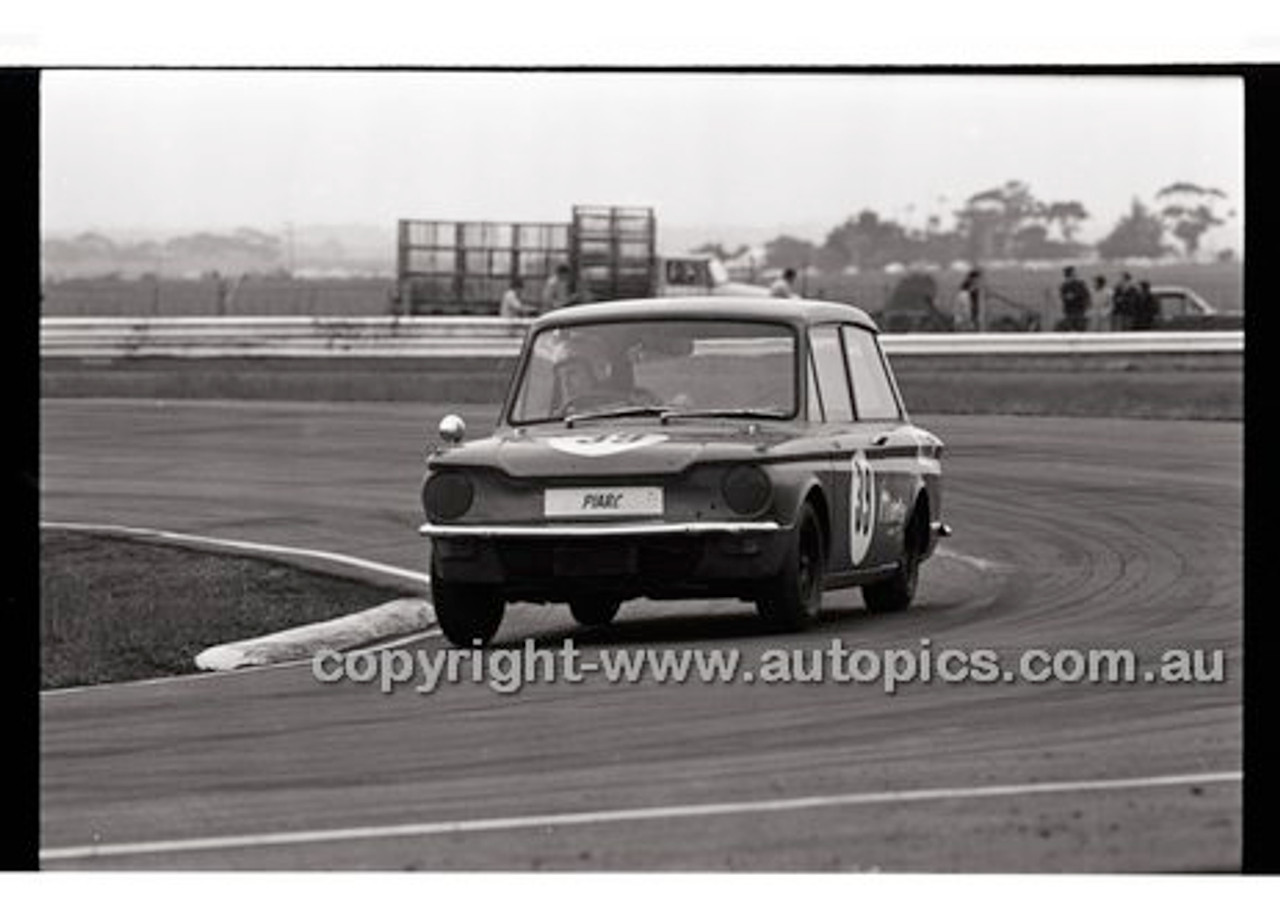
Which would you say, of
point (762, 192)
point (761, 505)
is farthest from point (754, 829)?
point (762, 192)

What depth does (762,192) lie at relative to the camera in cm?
1270

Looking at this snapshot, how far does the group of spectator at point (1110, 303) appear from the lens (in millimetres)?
13109

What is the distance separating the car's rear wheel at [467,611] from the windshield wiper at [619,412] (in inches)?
28.7

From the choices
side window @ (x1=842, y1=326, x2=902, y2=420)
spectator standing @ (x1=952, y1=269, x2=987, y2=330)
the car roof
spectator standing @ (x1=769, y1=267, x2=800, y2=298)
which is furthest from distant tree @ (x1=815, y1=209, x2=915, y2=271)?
side window @ (x1=842, y1=326, x2=902, y2=420)

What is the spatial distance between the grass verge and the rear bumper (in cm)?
104

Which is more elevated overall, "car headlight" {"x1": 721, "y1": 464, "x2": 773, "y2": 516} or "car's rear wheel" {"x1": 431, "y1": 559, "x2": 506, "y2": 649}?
"car headlight" {"x1": 721, "y1": 464, "x2": 773, "y2": 516}

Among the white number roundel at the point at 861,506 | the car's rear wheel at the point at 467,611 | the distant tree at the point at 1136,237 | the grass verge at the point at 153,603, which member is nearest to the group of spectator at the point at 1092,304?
the distant tree at the point at 1136,237

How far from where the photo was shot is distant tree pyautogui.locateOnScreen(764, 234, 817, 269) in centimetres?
1294

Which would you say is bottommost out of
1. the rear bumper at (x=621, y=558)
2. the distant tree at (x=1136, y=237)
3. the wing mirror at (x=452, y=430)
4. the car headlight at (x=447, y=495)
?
the rear bumper at (x=621, y=558)

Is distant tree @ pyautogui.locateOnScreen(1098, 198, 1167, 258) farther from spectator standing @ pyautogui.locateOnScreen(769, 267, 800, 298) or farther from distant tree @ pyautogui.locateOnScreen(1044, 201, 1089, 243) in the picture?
spectator standing @ pyautogui.locateOnScreen(769, 267, 800, 298)

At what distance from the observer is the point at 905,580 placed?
13328mm

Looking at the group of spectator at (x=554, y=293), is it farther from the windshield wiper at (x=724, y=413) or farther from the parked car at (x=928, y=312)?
the parked car at (x=928, y=312)

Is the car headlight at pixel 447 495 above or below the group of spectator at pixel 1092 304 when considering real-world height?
below

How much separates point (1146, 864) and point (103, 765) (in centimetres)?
331
